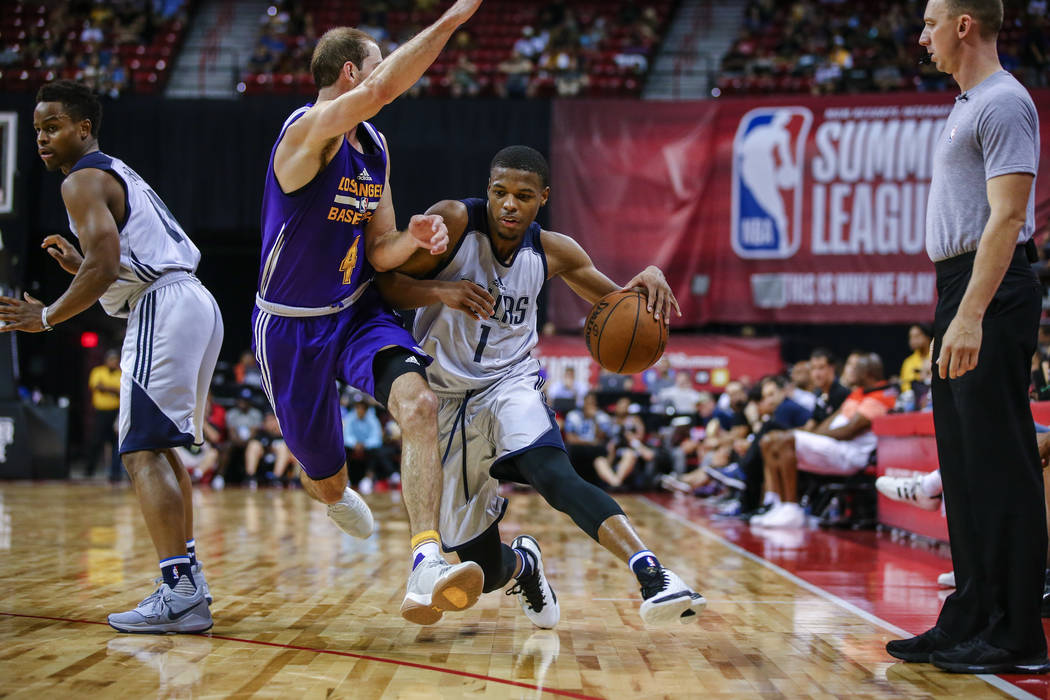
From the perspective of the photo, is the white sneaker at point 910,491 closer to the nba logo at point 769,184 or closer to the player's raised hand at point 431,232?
the player's raised hand at point 431,232

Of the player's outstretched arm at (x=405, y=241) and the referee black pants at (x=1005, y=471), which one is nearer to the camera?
the referee black pants at (x=1005, y=471)

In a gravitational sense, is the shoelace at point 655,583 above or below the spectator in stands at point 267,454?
above

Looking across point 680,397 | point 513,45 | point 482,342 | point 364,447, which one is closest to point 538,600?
point 482,342

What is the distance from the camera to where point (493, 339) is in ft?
12.2

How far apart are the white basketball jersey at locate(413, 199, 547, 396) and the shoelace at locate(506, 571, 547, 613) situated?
72 centimetres

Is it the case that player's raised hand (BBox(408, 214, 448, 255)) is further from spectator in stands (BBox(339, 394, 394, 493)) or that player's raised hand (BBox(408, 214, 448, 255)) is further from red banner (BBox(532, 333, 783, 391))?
red banner (BBox(532, 333, 783, 391))

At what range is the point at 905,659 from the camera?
314 centimetres

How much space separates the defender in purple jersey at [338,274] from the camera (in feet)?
10.6

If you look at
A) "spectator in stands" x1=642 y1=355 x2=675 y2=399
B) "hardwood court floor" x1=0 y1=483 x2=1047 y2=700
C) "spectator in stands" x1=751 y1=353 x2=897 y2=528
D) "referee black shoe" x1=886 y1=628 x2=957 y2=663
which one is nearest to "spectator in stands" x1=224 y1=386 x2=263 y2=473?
"spectator in stands" x1=642 y1=355 x2=675 y2=399

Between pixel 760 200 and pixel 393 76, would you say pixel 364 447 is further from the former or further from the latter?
pixel 393 76

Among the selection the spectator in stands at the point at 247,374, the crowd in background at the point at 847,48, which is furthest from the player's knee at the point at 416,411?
the crowd in background at the point at 847,48

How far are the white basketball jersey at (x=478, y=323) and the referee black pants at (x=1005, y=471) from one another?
57.5 inches

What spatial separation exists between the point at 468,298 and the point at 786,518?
5500 mm

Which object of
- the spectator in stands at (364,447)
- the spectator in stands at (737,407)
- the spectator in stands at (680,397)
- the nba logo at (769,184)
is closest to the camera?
the spectator in stands at (737,407)
